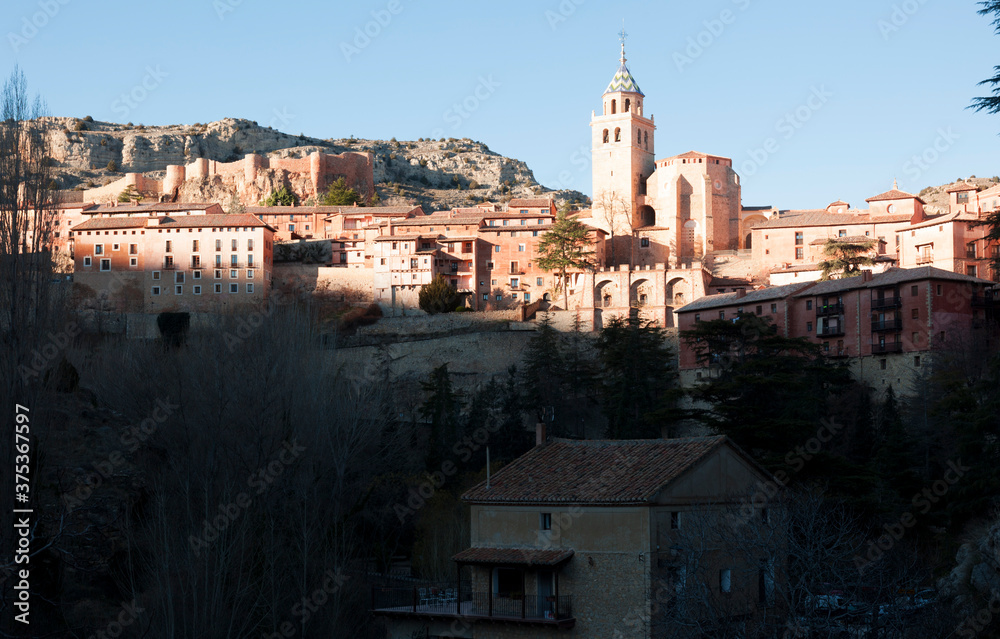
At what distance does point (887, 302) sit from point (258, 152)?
9652cm

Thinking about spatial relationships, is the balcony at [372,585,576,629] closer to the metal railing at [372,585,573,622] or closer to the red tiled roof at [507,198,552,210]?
the metal railing at [372,585,573,622]

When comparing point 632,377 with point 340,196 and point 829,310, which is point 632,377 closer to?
point 829,310

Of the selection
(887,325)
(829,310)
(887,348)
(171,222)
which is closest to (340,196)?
(171,222)

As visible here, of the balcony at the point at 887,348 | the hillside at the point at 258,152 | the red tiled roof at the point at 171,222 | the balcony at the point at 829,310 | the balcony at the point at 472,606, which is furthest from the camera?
the hillside at the point at 258,152

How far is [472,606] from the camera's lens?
28609mm

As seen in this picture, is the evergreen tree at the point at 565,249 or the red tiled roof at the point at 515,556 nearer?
the red tiled roof at the point at 515,556

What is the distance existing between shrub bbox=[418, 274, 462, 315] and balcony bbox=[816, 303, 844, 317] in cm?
2576

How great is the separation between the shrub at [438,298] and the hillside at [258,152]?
132ft

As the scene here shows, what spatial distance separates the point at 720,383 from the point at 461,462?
712 inches

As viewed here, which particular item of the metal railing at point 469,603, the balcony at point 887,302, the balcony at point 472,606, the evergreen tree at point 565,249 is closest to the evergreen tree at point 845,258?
the balcony at point 887,302

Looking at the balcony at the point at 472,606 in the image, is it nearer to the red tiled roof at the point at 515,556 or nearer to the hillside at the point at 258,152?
the red tiled roof at the point at 515,556

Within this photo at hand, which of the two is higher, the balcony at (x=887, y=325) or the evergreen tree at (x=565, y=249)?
the evergreen tree at (x=565, y=249)

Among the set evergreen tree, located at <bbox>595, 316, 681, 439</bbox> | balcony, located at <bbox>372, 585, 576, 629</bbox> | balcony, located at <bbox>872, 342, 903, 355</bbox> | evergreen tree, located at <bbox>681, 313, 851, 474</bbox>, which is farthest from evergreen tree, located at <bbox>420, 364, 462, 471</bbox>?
balcony, located at <bbox>872, 342, 903, 355</bbox>

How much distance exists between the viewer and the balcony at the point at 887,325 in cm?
5399
